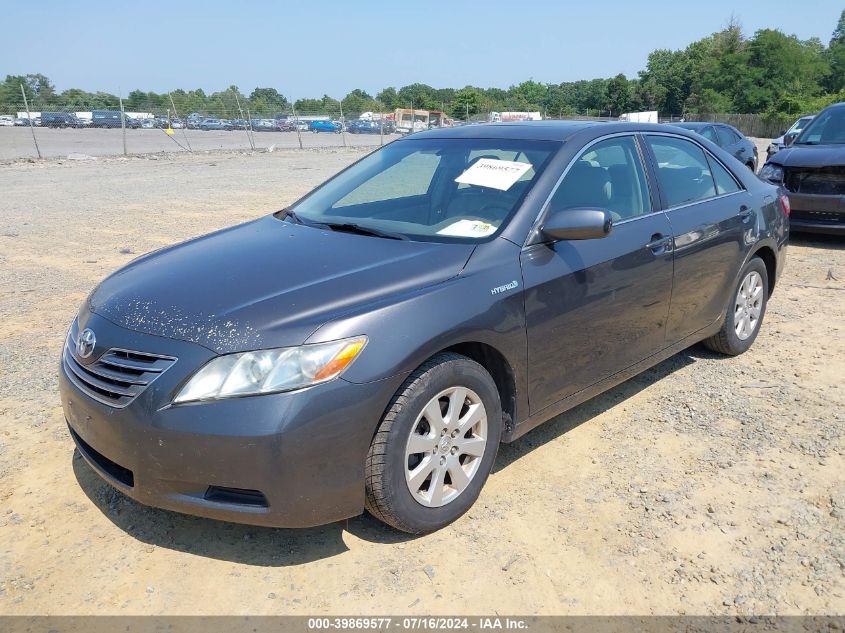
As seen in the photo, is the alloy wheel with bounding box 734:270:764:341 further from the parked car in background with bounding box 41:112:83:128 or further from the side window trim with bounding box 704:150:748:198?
the parked car in background with bounding box 41:112:83:128

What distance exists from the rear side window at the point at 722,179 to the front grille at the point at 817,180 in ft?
15.1

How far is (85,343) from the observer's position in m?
2.93

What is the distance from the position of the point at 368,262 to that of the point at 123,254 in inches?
250

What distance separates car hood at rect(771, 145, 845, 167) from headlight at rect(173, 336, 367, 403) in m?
8.10

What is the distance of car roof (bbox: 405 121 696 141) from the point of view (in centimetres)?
386

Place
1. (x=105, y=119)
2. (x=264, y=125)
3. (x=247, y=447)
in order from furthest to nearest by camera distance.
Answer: (x=264, y=125)
(x=105, y=119)
(x=247, y=447)

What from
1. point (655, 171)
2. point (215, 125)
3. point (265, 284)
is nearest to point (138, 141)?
point (215, 125)

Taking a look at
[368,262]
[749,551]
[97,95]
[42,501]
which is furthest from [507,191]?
[97,95]

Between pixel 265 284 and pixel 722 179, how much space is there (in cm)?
332

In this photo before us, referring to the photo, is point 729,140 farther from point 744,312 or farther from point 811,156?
point 744,312

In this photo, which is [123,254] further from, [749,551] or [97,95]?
[97,95]

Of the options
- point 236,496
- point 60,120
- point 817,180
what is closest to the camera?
point 236,496

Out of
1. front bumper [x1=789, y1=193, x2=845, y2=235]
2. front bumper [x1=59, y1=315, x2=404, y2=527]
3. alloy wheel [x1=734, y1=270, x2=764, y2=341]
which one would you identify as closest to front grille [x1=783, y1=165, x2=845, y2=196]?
front bumper [x1=789, y1=193, x2=845, y2=235]

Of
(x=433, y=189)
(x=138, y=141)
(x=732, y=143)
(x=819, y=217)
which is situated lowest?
(x=138, y=141)
